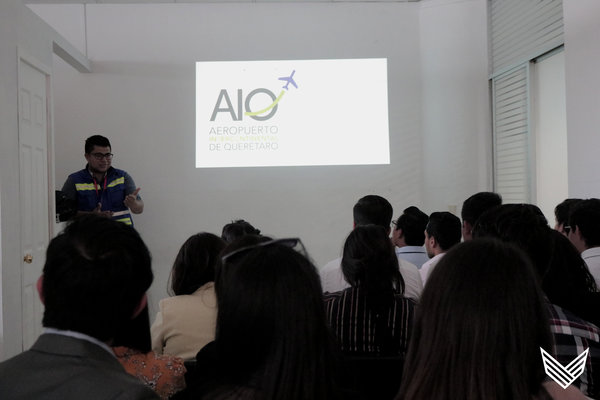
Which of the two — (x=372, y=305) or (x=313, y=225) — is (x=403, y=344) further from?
(x=313, y=225)

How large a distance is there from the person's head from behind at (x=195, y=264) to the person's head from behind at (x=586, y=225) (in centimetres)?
172

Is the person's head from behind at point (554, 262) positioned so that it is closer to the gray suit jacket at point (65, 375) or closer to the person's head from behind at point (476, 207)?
the gray suit jacket at point (65, 375)

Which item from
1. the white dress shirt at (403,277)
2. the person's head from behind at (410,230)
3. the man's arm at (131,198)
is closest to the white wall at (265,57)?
the man's arm at (131,198)

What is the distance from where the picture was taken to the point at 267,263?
1003 mm

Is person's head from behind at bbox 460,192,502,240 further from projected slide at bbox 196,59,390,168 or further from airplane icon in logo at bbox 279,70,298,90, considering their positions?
airplane icon in logo at bbox 279,70,298,90

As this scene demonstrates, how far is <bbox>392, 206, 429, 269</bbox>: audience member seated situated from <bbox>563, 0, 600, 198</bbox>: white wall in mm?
1306

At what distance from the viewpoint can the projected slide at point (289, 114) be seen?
5.93m

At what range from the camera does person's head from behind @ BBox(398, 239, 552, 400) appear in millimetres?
1005

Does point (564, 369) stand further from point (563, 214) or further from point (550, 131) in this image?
point (550, 131)

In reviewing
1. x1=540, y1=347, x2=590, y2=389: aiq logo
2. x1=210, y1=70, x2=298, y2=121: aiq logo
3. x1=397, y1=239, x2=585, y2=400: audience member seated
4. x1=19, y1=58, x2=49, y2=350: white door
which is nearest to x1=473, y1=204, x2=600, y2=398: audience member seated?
x1=540, y1=347, x2=590, y2=389: aiq logo

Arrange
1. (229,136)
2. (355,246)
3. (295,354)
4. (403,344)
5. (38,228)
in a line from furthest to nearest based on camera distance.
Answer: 1. (229,136)
2. (38,228)
3. (355,246)
4. (403,344)
5. (295,354)

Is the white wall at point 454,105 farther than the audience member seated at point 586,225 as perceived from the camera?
Yes

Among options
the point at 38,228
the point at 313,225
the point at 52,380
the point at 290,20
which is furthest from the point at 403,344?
the point at 290,20

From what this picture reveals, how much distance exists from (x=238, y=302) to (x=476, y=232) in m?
1.37
